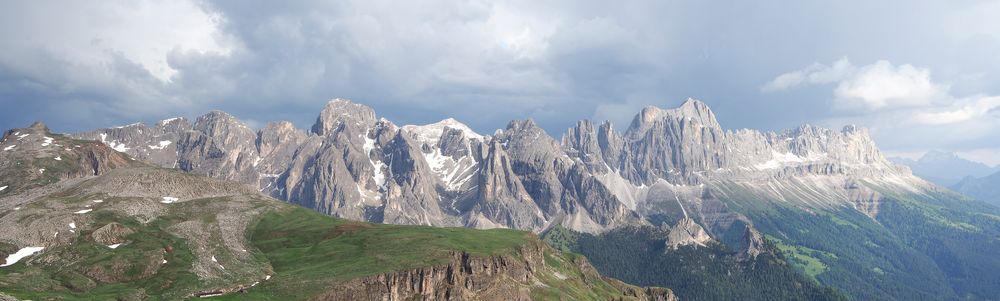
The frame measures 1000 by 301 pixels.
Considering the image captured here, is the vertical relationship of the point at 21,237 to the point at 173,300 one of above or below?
above

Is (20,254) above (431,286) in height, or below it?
above

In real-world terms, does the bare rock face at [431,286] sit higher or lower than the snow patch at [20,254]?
lower

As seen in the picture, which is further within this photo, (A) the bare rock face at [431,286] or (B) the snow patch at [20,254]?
(B) the snow patch at [20,254]

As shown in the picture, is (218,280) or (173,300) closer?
(173,300)

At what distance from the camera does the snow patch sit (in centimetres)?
17271

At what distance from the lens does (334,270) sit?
181000 mm

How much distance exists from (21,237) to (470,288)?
120664mm

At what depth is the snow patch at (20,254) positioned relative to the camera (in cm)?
17271

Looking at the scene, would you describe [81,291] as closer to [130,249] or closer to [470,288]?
[130,249]

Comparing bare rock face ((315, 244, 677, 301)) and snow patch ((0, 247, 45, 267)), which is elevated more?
snow patch ((0, 247, 45, 267))

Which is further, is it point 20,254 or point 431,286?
point 431,286

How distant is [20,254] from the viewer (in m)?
177

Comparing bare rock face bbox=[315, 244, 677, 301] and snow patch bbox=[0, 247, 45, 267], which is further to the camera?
snow patch bbox=[0, 247, 45, 267]

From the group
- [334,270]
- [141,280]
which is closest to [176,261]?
[141,280]
